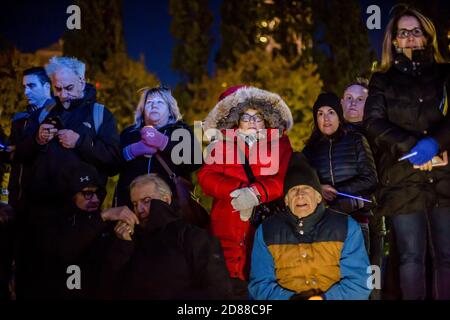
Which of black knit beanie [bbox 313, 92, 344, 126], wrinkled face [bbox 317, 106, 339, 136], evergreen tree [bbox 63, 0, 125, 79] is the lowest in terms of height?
wrinkled face [bbox 317, 106, 339, 136]

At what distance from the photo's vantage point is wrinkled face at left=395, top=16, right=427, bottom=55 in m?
5.36

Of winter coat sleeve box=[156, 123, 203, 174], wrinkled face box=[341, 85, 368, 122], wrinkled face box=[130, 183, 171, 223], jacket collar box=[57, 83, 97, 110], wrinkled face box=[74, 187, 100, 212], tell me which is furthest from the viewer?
wrinkled face box=[341, 85, 368, 122]

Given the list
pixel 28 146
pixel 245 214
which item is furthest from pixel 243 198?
pixel 28 146

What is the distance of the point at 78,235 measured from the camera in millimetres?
5156

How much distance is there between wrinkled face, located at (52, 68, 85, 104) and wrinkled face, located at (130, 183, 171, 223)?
1.59 metres

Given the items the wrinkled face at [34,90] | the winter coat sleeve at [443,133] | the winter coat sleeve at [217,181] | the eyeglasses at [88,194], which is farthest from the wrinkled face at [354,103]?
the wrinkled face at [34,90]

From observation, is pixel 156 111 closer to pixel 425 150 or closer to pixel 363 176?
pixel 363 176

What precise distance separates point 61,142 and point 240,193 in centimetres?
178

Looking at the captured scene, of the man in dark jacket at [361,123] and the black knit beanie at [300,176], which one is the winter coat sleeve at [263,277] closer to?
the black knit beanie at [300,176]

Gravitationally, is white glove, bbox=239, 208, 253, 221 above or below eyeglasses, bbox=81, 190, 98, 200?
below

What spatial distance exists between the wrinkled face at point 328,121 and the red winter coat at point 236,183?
1.28ft

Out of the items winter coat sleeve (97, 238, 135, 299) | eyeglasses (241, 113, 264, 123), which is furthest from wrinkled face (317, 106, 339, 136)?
winter coat sleeve (97, 238, 135, 299)

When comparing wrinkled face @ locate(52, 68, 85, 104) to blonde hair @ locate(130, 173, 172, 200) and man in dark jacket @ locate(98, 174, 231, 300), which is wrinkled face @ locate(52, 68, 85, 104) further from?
man in dark jacket @ locate(98, 174, 231, 300)
